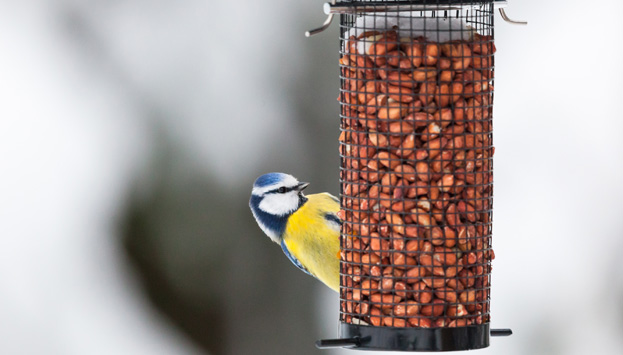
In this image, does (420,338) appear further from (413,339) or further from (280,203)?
(280,203)

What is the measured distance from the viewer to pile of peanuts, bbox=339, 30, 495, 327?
106 inches

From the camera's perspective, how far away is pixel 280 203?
3.46m

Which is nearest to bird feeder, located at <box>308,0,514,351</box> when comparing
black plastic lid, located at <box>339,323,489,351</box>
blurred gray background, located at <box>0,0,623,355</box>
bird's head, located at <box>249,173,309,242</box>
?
black plastic lid, located at <box>339,323,489,351</box>

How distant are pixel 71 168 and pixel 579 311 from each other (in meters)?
2.68

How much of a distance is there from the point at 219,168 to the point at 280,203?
154 centimetres

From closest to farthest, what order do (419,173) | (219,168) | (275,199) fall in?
(419,173) < (275,199) < (219,168)

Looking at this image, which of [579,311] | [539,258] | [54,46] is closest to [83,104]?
[54,46]

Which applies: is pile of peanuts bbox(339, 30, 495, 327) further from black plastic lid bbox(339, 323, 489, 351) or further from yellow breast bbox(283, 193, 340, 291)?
yellow breast bbox(283, 193, 340, 291)

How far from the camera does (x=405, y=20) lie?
276 centimetres

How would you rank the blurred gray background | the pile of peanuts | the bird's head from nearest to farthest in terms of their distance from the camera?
the pile of peanuts < the bird's head < the blurred gray background

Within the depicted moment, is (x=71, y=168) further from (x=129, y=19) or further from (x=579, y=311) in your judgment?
→ (x=579, y=311)

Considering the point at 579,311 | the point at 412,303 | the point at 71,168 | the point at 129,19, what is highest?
the point at 129,19

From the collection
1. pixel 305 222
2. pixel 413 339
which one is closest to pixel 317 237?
pixel 305 222

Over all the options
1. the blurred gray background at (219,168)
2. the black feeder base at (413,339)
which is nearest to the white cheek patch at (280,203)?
the black feeder base at (413,339)
